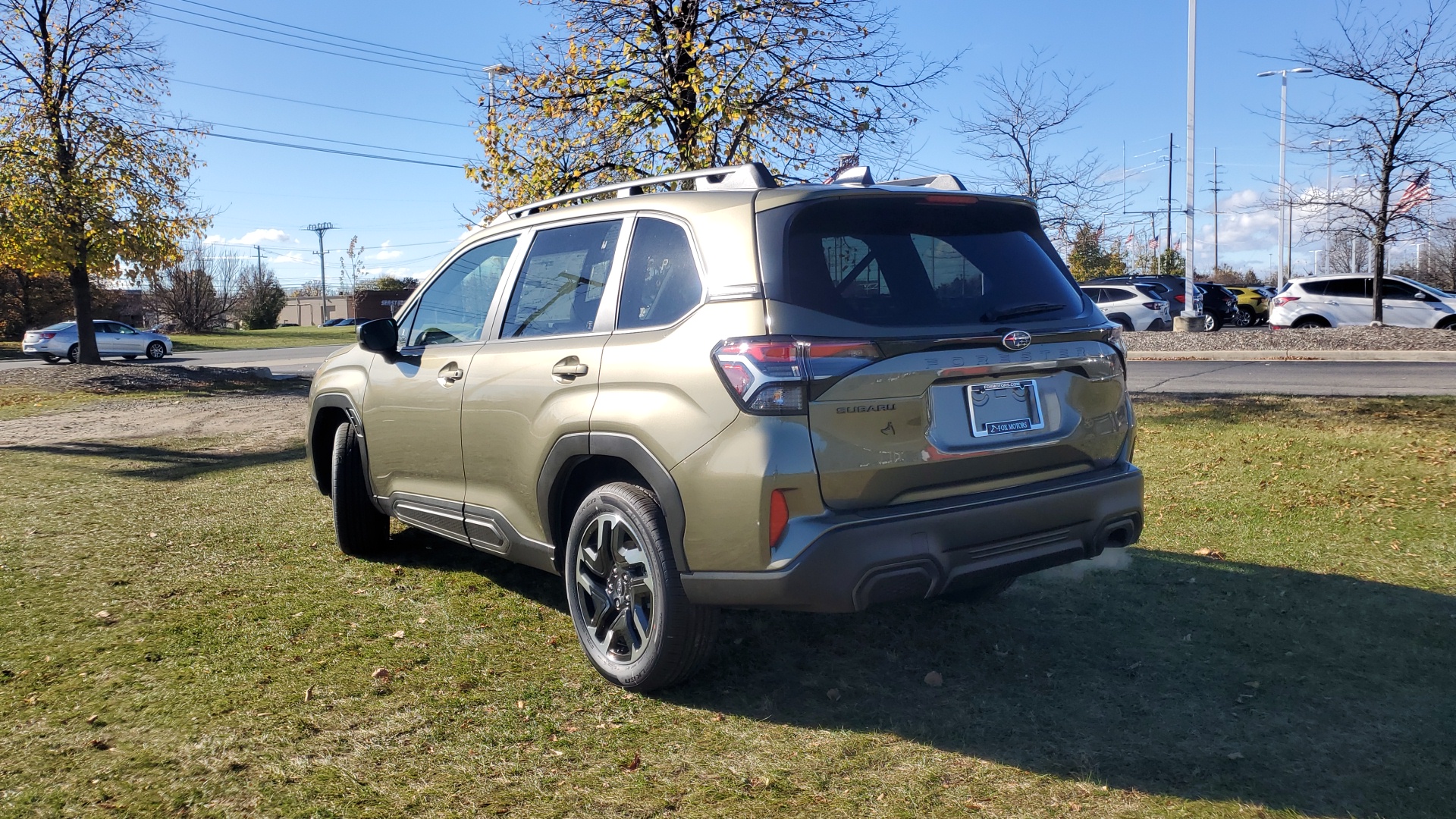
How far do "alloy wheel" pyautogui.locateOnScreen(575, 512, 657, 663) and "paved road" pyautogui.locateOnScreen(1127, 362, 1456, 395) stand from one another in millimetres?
10930

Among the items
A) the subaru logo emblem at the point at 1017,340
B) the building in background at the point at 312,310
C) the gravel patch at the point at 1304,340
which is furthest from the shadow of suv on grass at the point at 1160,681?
the building in background at the point at 312,310

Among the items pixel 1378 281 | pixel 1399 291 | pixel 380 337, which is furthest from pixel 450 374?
Answer: pixel 1399 291

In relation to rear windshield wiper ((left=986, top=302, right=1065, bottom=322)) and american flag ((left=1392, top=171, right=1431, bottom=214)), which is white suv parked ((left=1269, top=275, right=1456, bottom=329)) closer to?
american flag ((left=1392, top=171, right=1431, bottom=214))

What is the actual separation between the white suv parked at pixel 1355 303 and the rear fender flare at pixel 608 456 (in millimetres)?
26546

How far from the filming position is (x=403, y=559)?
6059 mm

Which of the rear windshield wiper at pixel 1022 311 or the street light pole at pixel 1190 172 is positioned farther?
the street light pole at pixel 1190 172

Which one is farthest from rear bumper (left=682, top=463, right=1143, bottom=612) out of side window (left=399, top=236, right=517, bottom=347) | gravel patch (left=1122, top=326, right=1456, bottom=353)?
gravel patch (left=1122, top=326, right=1456, bottom=353)

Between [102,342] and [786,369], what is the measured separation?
39373mm

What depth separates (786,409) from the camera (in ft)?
10.7

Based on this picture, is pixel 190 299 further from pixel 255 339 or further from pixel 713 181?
pixel 713 181

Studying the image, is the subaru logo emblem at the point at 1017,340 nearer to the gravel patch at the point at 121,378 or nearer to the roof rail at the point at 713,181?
the roof rail at the point at 713,181

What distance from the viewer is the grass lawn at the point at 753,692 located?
10.3 ft

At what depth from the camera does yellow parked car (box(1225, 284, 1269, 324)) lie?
37.1m

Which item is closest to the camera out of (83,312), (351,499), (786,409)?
(786,409)
